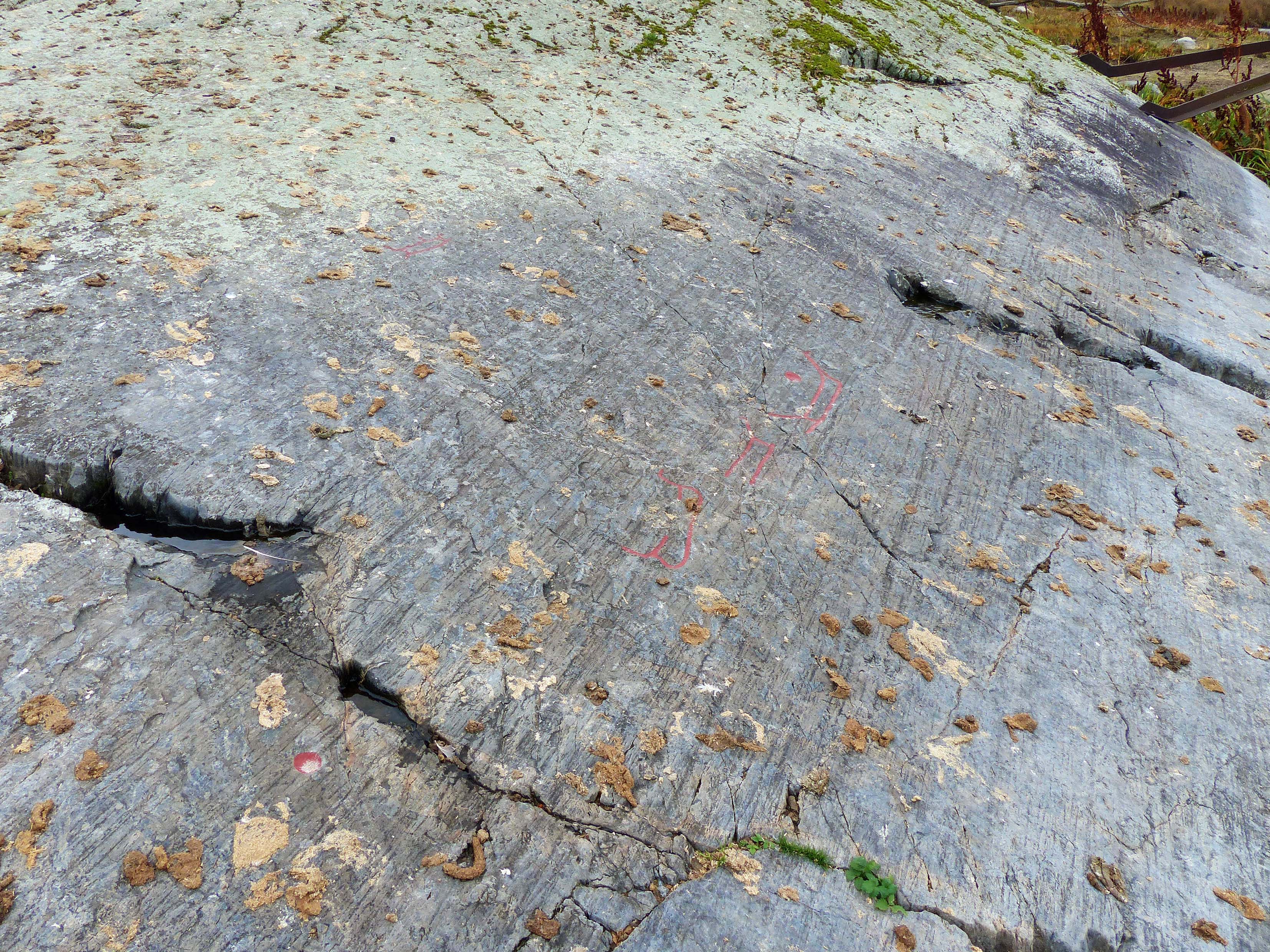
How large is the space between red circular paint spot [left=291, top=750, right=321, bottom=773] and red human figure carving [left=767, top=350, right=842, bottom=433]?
1.98 m

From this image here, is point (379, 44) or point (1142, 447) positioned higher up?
point (379, 44)

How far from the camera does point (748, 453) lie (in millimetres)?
2797

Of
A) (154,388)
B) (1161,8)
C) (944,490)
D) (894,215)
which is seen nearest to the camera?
(154,388)

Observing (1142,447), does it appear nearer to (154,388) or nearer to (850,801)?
(850,801)

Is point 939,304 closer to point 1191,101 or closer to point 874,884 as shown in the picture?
point 874,884

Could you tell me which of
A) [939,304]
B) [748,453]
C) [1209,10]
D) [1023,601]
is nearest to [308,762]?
[748,453]

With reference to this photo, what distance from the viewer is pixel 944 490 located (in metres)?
2.83

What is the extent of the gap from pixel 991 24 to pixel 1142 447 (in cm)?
644

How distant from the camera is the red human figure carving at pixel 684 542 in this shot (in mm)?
2365

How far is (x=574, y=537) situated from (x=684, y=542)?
1.17 ft

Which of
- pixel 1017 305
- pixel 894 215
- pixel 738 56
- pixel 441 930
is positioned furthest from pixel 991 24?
pixel 441 930

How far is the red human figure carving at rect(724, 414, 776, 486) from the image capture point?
8.89 ft

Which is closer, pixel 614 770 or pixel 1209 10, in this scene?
pixel 614 770

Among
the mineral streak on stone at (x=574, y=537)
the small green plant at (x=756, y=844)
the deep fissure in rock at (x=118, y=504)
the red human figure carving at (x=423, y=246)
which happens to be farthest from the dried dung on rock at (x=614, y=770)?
the red human figure carving at (x=423, y=246)
